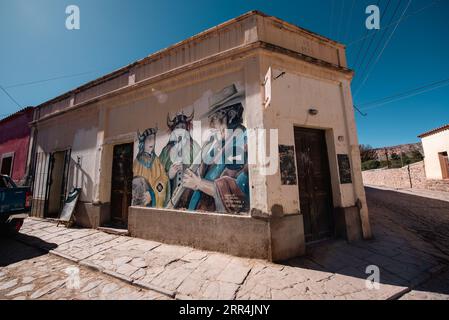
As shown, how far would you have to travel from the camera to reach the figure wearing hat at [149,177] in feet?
17.4

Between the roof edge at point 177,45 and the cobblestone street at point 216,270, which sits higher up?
the roof edge at point 177,45

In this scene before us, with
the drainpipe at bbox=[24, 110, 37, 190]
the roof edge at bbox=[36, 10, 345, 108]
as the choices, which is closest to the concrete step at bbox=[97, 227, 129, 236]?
the roof edge at bbox=[36, 10, 345, 108]

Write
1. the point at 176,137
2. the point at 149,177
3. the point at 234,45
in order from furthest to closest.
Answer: the point at 149,177, the point at 176,137, the point at 234,45

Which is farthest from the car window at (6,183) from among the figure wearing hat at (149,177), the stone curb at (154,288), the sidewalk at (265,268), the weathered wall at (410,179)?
the weathered wall at (410,179)

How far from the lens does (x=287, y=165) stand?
A: 13.6 feet

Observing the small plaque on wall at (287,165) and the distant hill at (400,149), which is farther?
the distant hill at (400,149)

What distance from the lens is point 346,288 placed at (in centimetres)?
287

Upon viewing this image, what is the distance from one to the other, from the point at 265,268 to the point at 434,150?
62.5ft

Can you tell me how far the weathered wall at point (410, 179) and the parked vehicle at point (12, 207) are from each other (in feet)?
71.6

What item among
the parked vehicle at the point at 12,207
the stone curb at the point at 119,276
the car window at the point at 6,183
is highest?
the car window at the point at 6,183

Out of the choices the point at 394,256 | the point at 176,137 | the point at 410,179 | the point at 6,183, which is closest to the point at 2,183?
the point at 6,183

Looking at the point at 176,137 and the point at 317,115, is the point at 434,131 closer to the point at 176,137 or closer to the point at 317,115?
the point at 317,115

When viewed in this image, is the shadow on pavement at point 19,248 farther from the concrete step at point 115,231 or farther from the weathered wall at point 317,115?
the weathered wall at point 317,115

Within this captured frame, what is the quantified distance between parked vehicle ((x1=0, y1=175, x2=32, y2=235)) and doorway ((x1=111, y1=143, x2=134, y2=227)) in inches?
81.8
